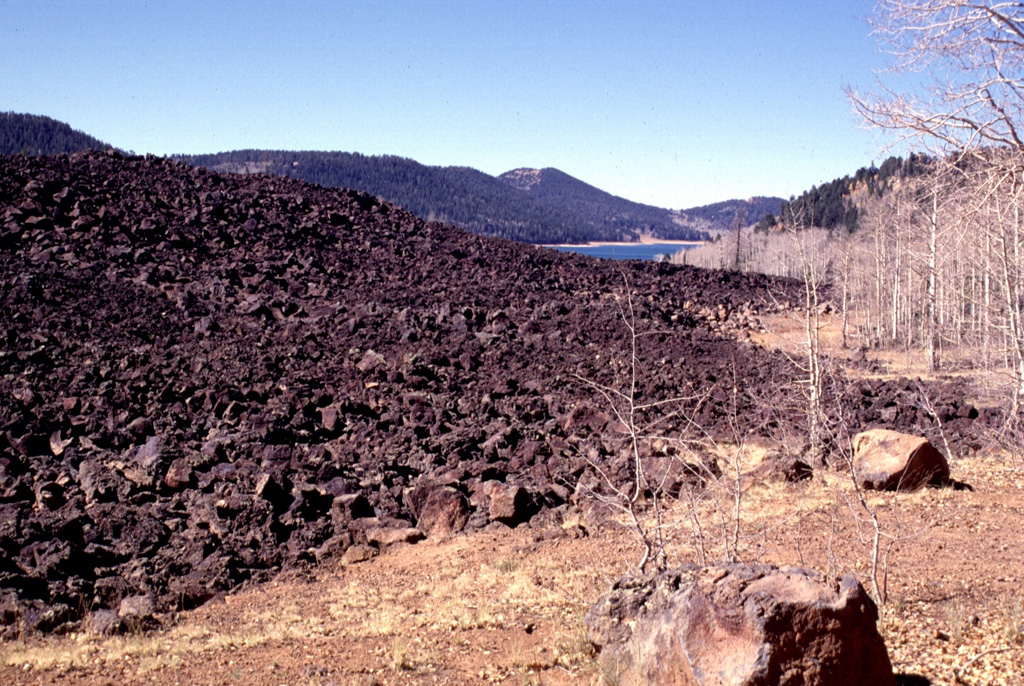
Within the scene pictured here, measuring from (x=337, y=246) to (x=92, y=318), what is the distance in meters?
10.2

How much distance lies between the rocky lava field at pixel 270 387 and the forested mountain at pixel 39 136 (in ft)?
144

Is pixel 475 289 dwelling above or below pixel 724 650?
above

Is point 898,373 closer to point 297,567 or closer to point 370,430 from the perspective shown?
point 370,430

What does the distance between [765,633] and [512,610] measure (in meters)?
3.82

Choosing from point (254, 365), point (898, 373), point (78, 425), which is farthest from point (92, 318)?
point (898, 373)

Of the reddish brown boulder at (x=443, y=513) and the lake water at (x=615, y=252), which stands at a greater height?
the lake water at (x=615, y=252)

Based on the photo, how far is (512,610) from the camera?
7.62 meters

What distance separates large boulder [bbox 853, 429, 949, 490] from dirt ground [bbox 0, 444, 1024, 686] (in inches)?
9.5

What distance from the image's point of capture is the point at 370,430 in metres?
13.8

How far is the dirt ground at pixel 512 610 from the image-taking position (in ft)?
19.8

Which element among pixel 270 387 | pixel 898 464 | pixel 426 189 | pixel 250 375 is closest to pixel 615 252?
pixel 426 189

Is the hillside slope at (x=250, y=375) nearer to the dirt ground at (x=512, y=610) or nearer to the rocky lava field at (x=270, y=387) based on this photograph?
the rocky lava field at (x=270, y=387)

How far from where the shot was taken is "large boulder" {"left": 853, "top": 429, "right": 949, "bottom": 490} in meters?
10.6

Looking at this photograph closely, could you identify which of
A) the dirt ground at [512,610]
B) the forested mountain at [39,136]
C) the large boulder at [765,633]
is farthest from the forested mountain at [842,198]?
the large boulder at [765,633]
